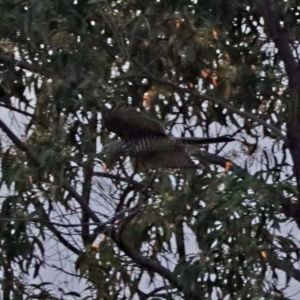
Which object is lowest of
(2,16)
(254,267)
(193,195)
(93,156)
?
(254,267)

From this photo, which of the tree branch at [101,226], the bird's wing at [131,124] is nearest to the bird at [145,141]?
the bird's wing at [131,124]

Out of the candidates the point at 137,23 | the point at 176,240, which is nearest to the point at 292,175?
the point at 176,240

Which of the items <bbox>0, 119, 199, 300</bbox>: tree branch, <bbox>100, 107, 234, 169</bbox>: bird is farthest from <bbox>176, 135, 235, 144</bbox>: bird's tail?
<bbox>0, 119, 199, 300</bbox>: tree branch

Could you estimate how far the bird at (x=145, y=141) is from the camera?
3422 mm

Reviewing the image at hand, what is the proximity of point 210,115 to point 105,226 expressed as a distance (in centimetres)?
60

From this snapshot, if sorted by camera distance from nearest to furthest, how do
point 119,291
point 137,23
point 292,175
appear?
point 137,23
point 292,175
point 119,291

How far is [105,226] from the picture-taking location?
3576 millimetres

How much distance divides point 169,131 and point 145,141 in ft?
0.51

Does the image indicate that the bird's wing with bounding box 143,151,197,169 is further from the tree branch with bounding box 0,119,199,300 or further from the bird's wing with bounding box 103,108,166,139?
the tree branch with bounding box 0,119,199,300

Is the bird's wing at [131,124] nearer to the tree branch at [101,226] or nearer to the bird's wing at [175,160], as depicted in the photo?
the bird's wing at [175,160]

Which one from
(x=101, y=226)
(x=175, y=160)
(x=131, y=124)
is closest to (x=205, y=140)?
(x=175, y=160)

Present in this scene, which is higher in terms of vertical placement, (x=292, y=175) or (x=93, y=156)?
(x=93, y=156)

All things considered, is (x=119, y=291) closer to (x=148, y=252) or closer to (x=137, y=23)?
(x=148, y=252)

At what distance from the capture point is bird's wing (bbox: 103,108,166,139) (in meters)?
3.40
